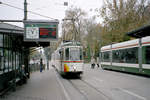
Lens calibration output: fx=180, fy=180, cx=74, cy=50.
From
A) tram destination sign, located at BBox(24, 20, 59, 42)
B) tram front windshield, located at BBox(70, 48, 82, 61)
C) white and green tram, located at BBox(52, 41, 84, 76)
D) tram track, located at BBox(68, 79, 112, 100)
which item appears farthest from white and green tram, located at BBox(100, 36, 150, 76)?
tram destination sign, located at BBox(24, 20, 59, 42)

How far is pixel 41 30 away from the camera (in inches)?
419

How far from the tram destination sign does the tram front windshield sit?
440 centimetres

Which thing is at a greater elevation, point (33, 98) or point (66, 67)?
point (66, 67)

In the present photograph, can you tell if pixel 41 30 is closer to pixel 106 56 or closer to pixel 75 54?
pixel 75 54

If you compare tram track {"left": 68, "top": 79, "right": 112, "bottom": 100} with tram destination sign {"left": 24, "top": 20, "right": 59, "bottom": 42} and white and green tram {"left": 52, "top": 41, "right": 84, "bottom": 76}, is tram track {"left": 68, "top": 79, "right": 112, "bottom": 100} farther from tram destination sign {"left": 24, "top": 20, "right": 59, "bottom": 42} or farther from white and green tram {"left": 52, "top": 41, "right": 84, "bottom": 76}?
white and green tram {"left": 52, "top": 41, "right": 84, "bottom": 76}

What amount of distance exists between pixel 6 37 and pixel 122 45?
13.0 metres

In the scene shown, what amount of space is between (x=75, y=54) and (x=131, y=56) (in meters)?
5.44

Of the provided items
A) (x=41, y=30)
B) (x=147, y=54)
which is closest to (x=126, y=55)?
(x=147, y=54)

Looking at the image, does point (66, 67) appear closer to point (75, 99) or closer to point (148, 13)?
point (75, 99)

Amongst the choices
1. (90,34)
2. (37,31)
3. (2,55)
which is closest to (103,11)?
(37,31)

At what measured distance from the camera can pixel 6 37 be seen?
9266mm

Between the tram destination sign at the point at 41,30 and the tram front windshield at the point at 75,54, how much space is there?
4399 mm

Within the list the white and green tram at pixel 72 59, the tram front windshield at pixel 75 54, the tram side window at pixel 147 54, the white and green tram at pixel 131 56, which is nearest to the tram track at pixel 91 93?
the white and green tram at pixel 72 59

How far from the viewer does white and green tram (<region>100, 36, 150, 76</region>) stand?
46.9 feet
